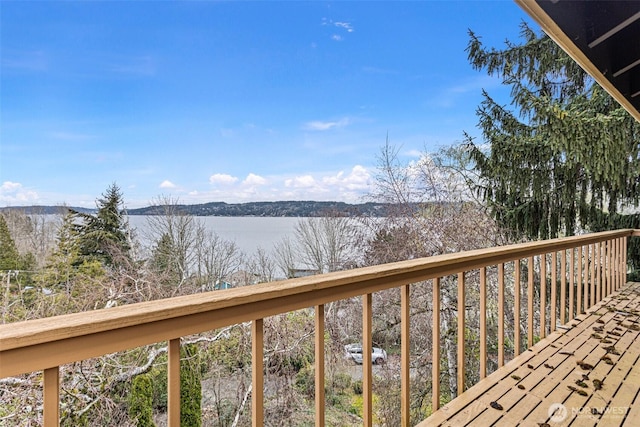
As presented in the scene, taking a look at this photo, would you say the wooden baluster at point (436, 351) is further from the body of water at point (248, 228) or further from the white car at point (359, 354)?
the body of water at point (248, 228)

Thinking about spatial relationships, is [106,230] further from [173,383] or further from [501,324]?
[173,383]

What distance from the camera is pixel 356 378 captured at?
7.50 m

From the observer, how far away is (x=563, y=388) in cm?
201

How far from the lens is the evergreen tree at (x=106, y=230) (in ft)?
28.2

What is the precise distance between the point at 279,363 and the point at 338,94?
34.3ft

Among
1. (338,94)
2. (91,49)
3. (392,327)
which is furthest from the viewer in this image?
(338,94)

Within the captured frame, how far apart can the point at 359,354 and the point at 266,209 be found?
18.8 ft

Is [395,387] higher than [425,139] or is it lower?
lower

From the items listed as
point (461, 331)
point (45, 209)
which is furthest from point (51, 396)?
point (45, 209)

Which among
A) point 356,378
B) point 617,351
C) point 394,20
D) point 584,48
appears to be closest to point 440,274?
point 584,48

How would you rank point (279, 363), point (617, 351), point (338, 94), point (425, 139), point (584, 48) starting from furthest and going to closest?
1. point (338, 94)
2. point (425, 139)
3. point (279, 363)
4. point (617, 351)
5. point (584, 48)

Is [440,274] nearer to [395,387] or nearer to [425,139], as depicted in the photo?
[395,387]

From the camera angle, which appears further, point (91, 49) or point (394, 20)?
point (91, 49)

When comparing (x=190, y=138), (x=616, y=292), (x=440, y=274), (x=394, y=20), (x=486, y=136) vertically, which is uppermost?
(x=394, y=20)
